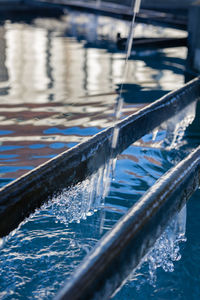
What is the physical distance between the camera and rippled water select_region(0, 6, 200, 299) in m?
2.63

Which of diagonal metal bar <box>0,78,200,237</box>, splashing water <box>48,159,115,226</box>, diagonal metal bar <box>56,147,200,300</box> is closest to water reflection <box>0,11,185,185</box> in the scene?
splashing water <box>48,159,115,226</box>

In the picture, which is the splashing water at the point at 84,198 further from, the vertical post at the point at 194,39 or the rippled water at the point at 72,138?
the vertical post at the point at 194,39

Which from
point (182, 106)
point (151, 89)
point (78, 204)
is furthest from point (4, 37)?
point (78, 204)

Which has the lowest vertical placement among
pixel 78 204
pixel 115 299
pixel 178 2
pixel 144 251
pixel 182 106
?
pixel 115 299

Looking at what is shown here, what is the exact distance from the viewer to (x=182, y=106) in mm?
3910

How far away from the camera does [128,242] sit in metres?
1.72

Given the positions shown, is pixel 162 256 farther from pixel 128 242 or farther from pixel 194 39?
pixel 194 39

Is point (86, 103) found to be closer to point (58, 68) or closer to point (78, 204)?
point (58, 68)

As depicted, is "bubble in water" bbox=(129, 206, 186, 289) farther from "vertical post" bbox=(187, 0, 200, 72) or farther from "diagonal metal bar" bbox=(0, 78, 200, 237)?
"vertical post" bbox=(187, 0, 200, 72)

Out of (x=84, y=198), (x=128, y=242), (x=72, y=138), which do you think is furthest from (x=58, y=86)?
(x=128, y=242)

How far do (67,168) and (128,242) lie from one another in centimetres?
83

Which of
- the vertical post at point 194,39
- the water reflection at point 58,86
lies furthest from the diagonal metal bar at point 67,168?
the vertical post at point 194,39

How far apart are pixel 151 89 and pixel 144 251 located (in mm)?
4942

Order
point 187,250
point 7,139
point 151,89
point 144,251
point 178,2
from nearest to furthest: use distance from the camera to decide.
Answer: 1. point 144,251
2. point 187,250
3. point 7,139
4. point 151,89
5. point 178,2
